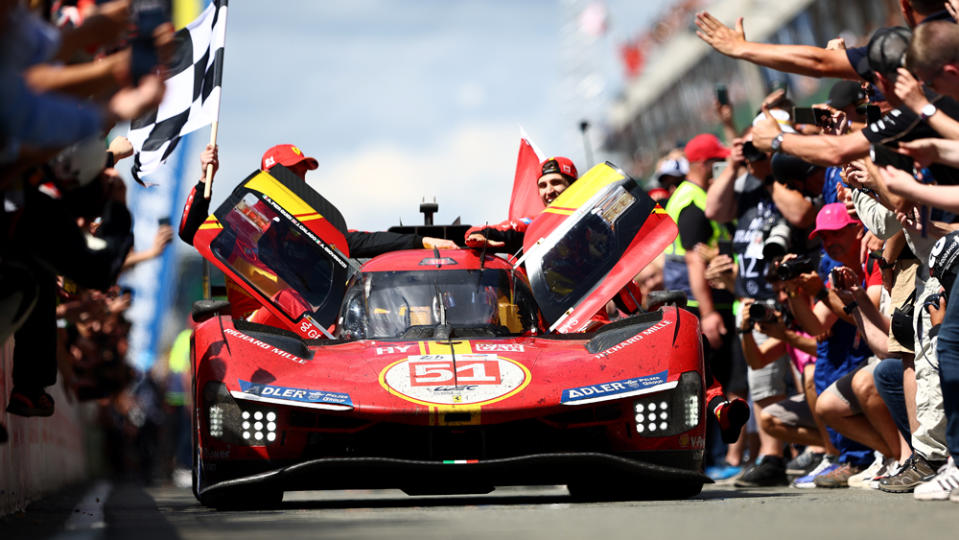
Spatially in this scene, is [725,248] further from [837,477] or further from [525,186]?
[837,477]

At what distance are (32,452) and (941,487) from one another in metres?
6.94

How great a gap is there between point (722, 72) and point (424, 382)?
42317 mm

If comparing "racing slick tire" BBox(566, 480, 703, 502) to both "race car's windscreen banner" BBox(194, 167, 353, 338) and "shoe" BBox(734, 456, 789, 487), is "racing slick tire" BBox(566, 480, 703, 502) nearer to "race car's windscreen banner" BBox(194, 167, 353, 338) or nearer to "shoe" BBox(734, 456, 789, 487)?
"race car's windscreen banner" BBox(194, 167, 353, 338)

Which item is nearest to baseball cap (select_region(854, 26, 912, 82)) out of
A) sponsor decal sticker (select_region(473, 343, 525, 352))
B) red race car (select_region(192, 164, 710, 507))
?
red race car (select_region(192, 164, 710, 507))

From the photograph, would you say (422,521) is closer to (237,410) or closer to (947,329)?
(237,410)

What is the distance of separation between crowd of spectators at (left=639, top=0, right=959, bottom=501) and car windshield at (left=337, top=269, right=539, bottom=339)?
1318 mm

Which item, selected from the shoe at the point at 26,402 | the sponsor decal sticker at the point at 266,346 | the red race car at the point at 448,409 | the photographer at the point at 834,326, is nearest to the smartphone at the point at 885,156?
the red race car at the point at 448,409

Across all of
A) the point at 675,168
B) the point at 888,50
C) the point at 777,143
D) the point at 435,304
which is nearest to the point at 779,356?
the point at 675,168

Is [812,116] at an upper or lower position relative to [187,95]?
lower

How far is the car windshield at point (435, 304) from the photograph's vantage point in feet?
29.3

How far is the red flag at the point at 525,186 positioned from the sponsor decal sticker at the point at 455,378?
12.3 feet

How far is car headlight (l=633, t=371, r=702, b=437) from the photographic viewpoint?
764 cm

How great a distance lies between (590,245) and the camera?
30.9 feet

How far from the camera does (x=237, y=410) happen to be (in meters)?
7.57
